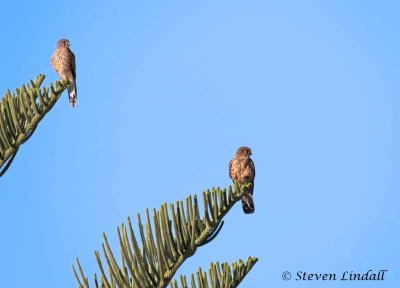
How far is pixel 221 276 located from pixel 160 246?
35 centimetres

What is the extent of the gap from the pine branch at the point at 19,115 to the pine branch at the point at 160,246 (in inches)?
41.8

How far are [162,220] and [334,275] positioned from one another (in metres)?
6.55

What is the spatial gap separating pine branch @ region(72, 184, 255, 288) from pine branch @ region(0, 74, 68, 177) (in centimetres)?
106

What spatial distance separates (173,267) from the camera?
178 inches

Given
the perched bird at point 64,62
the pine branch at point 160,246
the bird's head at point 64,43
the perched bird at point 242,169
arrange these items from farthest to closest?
the bird's head at point 64,43, the perched bird at point 64,62, the perched bird at point 242,169, the pine branch at point 160,246

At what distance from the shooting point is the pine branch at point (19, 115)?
5043 mm

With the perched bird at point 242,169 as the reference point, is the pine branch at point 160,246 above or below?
below

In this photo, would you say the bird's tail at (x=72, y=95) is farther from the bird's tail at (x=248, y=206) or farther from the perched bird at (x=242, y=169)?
the bird's tail at (x=248, y=206)

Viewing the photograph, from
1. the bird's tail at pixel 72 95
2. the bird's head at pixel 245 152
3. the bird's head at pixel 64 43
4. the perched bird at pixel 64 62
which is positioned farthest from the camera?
the bird's head at pixel 64 43

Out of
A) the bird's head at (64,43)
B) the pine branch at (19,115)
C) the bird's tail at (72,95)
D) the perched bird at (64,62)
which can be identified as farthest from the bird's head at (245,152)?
the pine branch at (19,115)

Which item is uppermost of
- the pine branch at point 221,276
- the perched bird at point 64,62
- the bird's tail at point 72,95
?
the perched bird at point 64,62

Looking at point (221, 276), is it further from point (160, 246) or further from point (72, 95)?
point (72, 95)

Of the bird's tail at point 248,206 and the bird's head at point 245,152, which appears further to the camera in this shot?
the bird's head at point 245,152

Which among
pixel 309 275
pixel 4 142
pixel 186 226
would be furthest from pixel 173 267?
pixel 309 275
